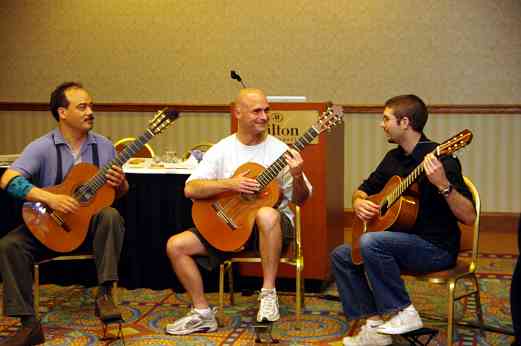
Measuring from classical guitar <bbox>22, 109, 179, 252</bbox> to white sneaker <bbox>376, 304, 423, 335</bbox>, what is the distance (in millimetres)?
1426

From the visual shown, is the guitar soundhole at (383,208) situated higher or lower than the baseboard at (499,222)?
higher

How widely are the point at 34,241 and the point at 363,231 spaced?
1.60 metres

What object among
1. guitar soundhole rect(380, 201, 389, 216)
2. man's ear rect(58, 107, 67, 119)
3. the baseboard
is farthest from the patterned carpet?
the baseboard

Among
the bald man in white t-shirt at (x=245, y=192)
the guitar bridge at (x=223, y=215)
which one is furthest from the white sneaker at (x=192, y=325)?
the guitar bridge at (x=223, y=215)

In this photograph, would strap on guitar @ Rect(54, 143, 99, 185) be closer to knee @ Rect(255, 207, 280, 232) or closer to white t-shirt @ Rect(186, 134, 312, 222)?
white t-shirt @ Rect(186, 134, 312, 222)

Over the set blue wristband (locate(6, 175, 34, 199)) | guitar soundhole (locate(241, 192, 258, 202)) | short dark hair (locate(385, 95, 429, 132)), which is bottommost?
guitar soundhole (locate(241, 192, 258, 202))

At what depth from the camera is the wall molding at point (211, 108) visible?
6.10 m

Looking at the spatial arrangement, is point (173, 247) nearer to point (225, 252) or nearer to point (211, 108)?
point (225, 252)

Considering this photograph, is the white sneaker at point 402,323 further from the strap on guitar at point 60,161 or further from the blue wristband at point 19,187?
the blue wristband at point 19,187

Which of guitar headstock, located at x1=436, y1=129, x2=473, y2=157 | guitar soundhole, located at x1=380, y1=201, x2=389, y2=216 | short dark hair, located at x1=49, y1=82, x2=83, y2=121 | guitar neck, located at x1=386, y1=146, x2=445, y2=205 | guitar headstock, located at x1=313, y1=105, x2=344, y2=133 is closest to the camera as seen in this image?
guitar headstock, located at x1=436, y1=129, x2=473, y2=157

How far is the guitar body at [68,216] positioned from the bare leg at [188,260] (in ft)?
1.35

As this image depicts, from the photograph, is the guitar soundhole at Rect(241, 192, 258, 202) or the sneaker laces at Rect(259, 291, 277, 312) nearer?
the sneaker laces at Rect(259, 291, 277, 312)

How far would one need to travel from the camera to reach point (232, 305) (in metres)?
4.21

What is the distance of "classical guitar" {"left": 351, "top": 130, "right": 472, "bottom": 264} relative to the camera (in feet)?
9.95
